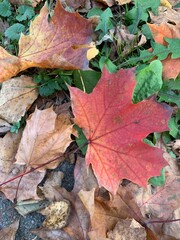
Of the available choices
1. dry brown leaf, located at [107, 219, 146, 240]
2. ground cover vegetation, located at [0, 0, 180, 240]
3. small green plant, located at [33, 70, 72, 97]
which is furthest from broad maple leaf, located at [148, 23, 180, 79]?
dry brown leaf, located at [107, 219, 146, 240]

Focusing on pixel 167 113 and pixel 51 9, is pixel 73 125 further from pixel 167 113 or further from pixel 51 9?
pixel 51 9

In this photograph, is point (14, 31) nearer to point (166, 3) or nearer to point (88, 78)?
point (88, 78)

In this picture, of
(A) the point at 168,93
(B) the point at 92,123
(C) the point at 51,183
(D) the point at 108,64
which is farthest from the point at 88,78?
(C) the point at 51,183

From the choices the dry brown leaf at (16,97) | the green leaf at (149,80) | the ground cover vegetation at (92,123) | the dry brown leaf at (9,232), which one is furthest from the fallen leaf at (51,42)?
the dry brown leaf at (9,232)

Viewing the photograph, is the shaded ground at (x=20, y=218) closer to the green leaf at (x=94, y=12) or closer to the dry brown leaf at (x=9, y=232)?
the dry brown leaf at (x=9, y=232)

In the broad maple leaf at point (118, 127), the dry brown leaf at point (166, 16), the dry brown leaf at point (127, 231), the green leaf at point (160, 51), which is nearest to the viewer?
the broad maple leaf at point (118, 127)

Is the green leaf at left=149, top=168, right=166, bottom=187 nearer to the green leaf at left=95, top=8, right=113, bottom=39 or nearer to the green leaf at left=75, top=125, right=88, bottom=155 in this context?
the green leaf at left=75, top=125, right=88, bottom=155
